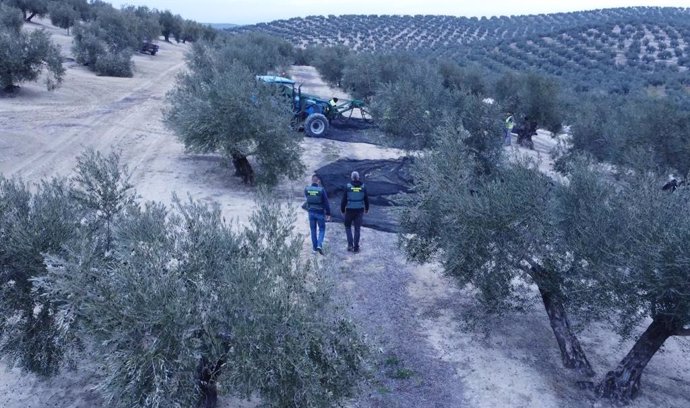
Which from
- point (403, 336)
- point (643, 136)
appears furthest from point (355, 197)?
point (643, 136)

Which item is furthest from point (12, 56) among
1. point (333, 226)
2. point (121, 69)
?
point (333, 226)

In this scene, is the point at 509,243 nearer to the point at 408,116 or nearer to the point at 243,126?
the point at 243,126

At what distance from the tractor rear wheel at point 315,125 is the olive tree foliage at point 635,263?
13988 mm

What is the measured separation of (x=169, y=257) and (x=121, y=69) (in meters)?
30.7

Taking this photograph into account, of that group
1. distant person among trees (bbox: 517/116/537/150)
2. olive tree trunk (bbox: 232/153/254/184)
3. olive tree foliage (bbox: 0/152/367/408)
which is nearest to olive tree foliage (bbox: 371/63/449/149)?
olive tree trunk (bbox: 232/153/254/184)

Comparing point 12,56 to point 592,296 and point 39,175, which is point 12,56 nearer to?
point 39,175

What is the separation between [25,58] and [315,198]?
61.5 feet

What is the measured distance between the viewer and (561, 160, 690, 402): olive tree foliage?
20.4 ft

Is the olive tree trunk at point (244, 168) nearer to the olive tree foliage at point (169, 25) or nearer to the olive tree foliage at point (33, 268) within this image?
the olive tree foliage at point (33, 268)

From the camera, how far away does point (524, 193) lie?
791 cm

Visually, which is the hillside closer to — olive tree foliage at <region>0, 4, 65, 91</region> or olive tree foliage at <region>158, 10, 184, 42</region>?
olive tree foliage at <region>158, 10, 184, 42</region>

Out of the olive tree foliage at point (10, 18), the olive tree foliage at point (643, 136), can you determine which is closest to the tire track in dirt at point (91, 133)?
the olive tree foliage at point (10, 18)

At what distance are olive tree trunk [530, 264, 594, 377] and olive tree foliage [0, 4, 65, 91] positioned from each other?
2253 cm

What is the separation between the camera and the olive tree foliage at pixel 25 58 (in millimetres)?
22109
